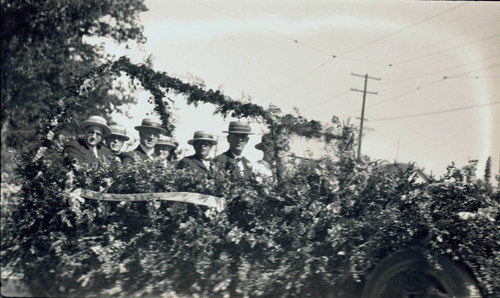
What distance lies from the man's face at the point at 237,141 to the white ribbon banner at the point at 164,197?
201 cm

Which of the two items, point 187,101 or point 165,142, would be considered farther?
point 165,142

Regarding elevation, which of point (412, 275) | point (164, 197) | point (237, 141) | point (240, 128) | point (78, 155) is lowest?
point (412, 275)

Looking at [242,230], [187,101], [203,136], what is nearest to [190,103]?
[187,101]

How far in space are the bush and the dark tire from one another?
0.08 m

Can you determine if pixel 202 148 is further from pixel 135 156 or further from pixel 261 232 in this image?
pixel 261 232

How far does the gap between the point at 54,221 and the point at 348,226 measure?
2422mm

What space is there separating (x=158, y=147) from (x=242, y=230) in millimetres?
3500

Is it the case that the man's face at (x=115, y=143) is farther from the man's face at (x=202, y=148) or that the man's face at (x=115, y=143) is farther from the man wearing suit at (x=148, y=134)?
the man's face at (x=202, y=148)

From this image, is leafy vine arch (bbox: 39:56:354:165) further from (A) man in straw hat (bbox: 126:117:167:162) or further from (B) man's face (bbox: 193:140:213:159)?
(B) man's face (bbox: 193:140:213:159)

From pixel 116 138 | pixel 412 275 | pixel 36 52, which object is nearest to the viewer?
pixel 36 52

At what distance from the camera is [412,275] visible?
433 centimetres

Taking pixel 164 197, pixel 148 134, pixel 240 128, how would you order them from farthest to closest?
pixel 148 134, pixel 240 128, pixel 164 197

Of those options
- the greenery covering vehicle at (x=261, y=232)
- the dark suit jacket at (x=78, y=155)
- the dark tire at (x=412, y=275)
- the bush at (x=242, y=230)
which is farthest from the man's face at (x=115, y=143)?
the dark tire at (x=412, y=275)

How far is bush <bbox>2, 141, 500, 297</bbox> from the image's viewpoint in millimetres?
3875
